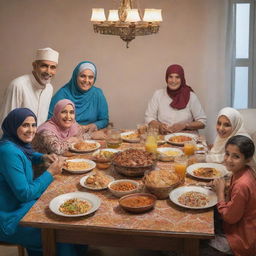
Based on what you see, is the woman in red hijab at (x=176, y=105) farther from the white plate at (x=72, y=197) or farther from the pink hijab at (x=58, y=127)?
the white plate at (x=72, y=197)

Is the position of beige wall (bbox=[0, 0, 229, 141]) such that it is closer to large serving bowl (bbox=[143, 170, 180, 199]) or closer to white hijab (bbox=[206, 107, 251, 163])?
white hijab (bbox=[206, 107, 251, 163])

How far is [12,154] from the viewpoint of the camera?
2.42m

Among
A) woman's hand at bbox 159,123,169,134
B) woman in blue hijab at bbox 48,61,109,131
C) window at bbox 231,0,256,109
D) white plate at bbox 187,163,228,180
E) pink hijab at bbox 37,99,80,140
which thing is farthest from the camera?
window at bbox 231,0,256,109

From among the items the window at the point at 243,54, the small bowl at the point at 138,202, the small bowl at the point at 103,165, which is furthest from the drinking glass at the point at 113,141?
the window at the point at 243,54

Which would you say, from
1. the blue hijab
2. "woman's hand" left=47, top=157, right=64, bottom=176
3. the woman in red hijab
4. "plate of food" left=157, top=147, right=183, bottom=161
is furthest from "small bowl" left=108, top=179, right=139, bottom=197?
the woman in red hijab

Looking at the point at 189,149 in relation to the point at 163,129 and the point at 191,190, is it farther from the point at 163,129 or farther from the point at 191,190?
the point at 163,129

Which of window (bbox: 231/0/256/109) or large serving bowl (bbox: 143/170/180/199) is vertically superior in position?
window (bbox: 231/0/256/109)

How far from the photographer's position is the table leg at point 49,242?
2135mm

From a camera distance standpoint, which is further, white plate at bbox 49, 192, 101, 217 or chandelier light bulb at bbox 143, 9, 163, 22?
chandelier light bulb at bbox 143, 9, 163, 22

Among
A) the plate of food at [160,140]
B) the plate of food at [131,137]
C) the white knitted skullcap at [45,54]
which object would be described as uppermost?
the white knitted skullcap at [45,54]

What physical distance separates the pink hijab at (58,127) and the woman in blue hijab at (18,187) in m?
0.70

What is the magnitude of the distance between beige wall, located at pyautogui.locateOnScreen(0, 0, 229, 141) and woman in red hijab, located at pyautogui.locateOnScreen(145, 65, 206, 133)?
73cm

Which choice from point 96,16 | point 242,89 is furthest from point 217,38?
point 96,16

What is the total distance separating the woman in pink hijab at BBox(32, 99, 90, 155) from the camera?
3184 mm
